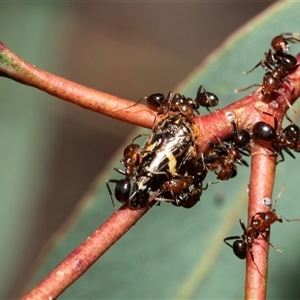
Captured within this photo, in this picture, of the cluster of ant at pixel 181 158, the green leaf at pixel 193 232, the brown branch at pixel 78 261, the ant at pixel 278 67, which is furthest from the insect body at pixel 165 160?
the green leaf at pixel 193 232

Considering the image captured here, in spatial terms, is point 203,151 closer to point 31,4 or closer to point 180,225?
point 180,225

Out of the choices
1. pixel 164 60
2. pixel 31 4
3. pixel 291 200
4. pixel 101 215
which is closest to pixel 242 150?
pixel 291 200

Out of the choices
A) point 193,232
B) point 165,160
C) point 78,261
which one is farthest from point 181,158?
point 193,232

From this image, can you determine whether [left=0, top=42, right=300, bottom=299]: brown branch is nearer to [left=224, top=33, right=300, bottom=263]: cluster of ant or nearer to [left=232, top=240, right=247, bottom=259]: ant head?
[left=224, top=33, right=300, bottom=263]: cluster of ant

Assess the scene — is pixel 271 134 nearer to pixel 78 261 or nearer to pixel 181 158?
pixel 181 158

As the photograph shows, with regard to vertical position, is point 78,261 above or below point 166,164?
below

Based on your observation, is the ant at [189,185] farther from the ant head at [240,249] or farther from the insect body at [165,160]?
the ant head at [240,249]
